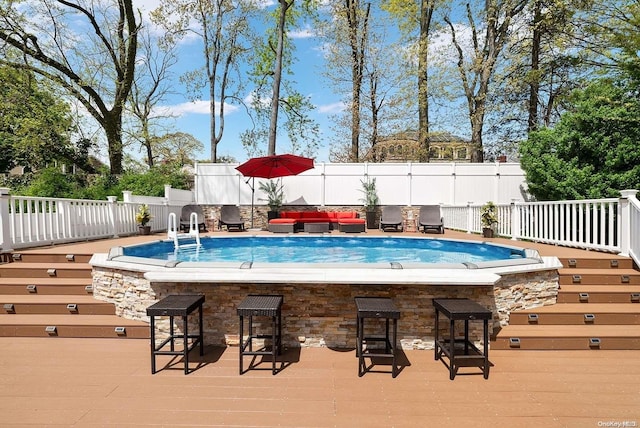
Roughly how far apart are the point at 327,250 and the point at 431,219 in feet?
14.5

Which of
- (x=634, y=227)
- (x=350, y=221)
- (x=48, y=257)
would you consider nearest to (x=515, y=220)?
(x=634, y=227)

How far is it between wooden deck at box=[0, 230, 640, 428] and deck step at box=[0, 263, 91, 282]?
129 cm

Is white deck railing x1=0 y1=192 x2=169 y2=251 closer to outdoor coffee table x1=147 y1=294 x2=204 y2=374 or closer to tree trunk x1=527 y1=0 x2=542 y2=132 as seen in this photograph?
outdoor coffee table x1=147 y1=294 x2=204 y2=374

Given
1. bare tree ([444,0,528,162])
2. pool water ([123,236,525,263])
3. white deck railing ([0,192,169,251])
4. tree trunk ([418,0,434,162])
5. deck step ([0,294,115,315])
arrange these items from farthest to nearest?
tree trunk ([418,0,434,162]) < bare tree ([444,0,528,162]) < pool water ([123,236,525,263]) < white deck railing ([0,192,169,251]) < deck step ([0,294,115,315])

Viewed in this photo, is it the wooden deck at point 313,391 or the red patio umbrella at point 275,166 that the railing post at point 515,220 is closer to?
the wooden deck at point 313,391

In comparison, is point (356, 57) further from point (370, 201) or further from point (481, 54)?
point (370, 201)

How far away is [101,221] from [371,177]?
918 centimetres

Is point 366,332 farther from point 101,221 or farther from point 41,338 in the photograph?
point 101,221

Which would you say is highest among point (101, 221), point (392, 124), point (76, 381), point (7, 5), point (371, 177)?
point (7, 5)

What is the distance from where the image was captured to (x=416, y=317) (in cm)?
337

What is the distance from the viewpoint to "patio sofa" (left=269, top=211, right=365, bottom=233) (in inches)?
398

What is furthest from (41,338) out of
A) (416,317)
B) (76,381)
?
(416,317)

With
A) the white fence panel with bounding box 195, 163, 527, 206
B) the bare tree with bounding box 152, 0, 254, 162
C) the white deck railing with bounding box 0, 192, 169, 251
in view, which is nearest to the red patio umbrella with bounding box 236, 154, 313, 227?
the white fence panel with bounding box 195, 163, 527, 206

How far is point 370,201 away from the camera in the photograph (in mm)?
11906
